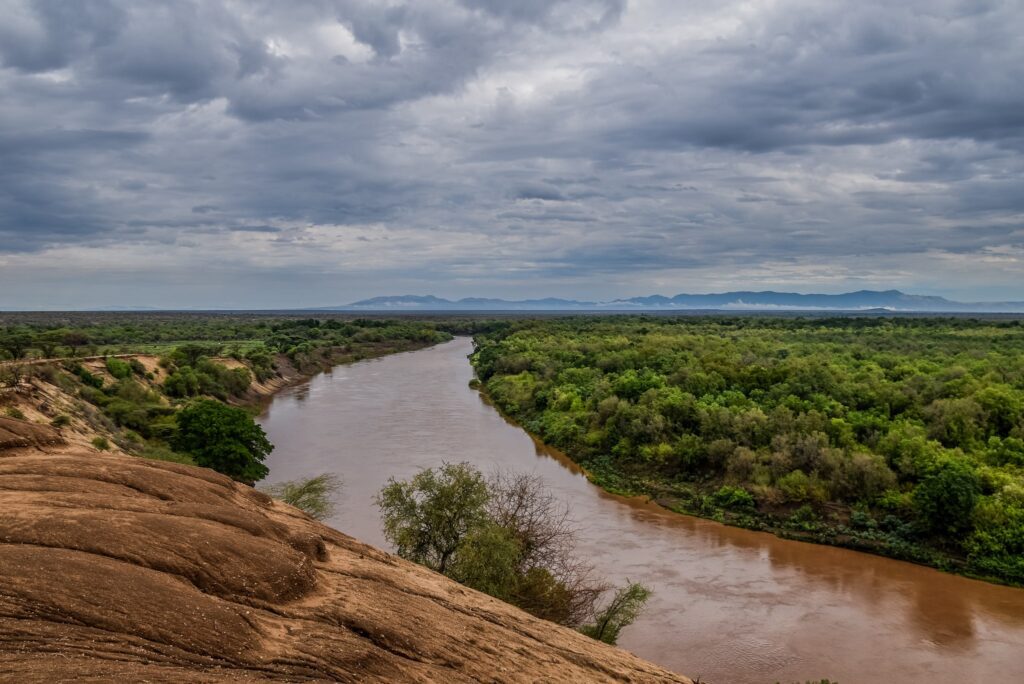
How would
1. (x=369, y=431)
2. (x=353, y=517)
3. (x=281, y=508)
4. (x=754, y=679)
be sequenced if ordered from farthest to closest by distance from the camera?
(x=369, y=431) → (x=353, y=517) → (x=754, y=679) → (x=281, y=508)

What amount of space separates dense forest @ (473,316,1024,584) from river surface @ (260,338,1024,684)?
1737 millimetres

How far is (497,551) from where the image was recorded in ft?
65.9

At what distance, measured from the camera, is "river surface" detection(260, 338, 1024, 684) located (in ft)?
69.7

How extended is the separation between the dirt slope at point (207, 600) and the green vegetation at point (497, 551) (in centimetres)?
430

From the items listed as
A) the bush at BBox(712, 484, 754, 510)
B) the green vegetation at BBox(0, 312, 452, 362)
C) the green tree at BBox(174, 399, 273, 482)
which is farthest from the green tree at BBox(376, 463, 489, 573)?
the green vegetation at BBox(0, 312, 452, 362)

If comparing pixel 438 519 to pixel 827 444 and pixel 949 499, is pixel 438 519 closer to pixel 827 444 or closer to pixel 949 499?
pixel 949 499

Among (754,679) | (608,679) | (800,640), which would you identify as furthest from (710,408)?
(608,679)

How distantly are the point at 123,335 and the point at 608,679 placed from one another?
373ft

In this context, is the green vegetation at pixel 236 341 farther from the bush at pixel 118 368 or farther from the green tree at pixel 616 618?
the green tree at pixel 616 618

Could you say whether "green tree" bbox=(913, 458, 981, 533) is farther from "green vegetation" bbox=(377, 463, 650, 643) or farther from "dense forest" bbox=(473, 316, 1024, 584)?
"green vegetation" bbox=(377, 463, 650, 643)

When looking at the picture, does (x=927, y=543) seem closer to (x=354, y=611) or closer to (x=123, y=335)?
(x=354, y=611)

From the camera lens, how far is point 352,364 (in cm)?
10756

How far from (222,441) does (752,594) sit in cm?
2610

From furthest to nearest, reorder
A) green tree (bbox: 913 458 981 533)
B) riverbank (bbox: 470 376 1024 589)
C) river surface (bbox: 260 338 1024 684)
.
A: green tree (bbox: 913 458 981 533) < riverbank (bbox: 470 376 1024 589) < river surface (bbox: 260 338 1024 684)
